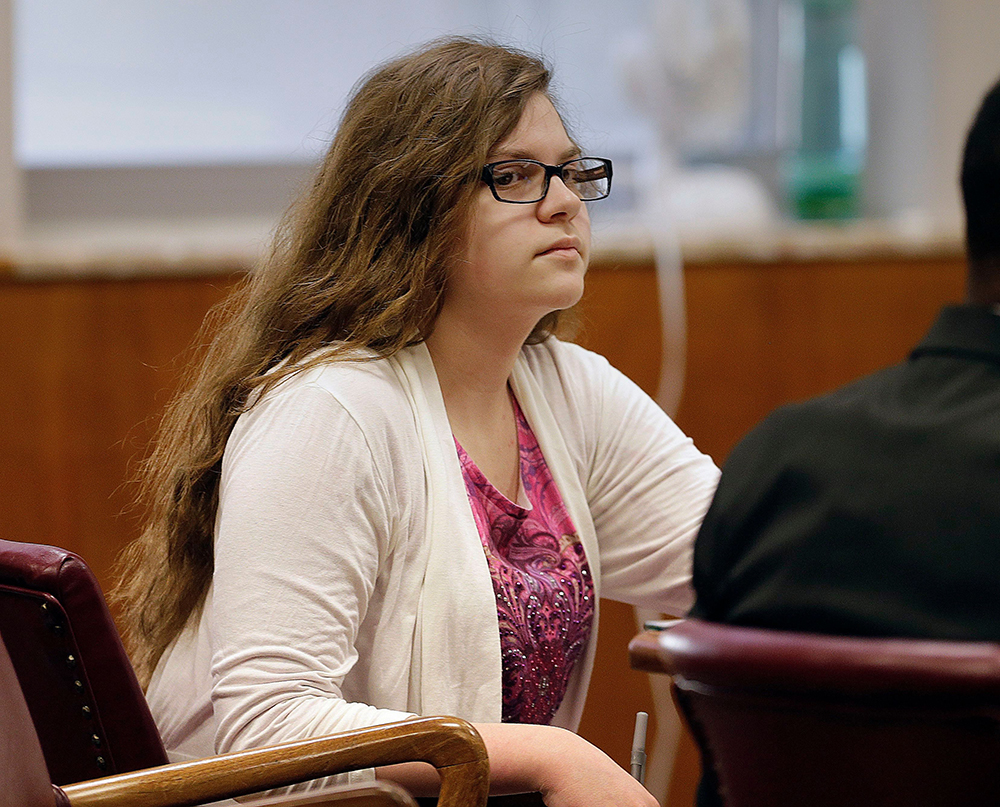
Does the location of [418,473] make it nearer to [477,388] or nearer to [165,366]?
[477,388]

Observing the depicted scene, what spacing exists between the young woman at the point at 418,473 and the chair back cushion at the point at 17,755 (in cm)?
22

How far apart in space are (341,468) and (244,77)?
6.01 feet

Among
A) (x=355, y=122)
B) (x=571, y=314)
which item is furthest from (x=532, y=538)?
(x=355, y=122)

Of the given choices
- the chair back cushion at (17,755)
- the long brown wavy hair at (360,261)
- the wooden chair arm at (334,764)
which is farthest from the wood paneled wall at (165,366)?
the chair back cushion at (17,755)

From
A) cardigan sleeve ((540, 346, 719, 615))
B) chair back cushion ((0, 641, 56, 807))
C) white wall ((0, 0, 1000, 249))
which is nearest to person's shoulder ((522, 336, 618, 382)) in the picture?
cardigan sleeve ((540, 346, 719, 615))

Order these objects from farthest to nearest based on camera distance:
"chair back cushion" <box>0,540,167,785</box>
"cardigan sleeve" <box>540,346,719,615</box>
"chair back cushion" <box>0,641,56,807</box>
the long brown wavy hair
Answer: "cardigan sleeve" <box>540,346,719,615</box>, the long brown wavy hair, "chair back cushion" <box>0,540,167,785</box>, "chair back cushion" <box>0,641,56,807</box>

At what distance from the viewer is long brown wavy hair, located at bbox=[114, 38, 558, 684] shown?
4.56ft

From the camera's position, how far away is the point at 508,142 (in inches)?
55.9

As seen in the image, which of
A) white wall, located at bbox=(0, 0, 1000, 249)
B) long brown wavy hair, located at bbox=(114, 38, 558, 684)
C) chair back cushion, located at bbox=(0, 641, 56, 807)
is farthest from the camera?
white wall, located at bbox=(0, 0, 1000, 249)

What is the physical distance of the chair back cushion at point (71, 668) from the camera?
1148 mm

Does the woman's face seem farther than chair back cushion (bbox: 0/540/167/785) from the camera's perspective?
Yes

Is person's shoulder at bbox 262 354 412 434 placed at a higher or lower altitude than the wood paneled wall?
higher

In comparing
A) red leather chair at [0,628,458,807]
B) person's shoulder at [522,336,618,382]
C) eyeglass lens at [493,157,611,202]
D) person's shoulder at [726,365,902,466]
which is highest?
eyeglass lens at [493,157,611,202]

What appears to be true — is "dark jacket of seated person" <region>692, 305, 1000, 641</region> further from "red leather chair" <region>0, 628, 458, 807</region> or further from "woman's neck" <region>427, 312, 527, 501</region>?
"woman's neck" <region>427, 312, 527, 501</region>
